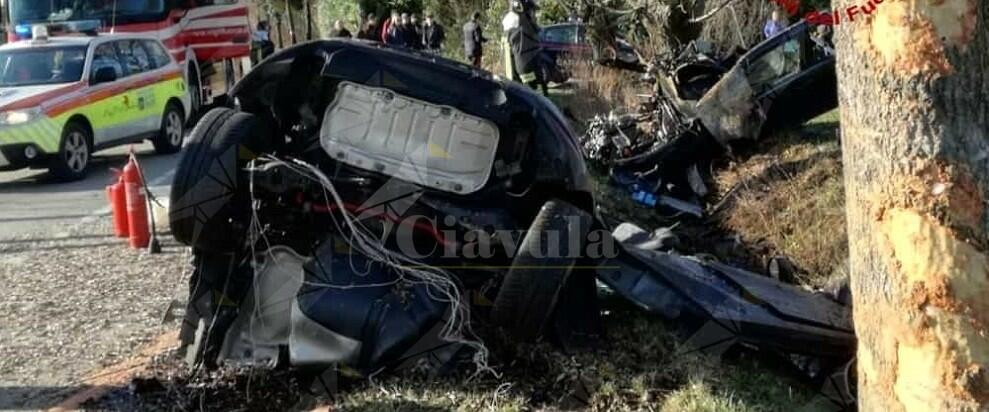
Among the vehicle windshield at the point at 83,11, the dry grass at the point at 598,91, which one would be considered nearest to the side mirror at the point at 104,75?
the vehicle windshield at the point at 83,11

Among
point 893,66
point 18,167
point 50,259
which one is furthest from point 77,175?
point 893,66

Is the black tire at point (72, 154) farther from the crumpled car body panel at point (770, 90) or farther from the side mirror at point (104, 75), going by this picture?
the crumpled car body panel at point (770, 90)

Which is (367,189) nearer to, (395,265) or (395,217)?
(395,217)

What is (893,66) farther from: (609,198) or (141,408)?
(609,198)

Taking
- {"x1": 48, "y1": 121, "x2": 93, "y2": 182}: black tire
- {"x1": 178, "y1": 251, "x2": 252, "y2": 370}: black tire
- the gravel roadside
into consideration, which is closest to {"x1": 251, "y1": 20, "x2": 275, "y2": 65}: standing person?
{"x1": 48, "y1": 121, "x2": 93, "y2": 182}: black tire

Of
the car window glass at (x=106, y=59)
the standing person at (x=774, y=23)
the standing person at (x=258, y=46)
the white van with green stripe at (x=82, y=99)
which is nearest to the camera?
the white van with green stripe at (x=82, y=99)

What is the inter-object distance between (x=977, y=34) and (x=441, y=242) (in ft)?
10.1

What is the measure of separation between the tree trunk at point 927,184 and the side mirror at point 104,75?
11774 millimetres

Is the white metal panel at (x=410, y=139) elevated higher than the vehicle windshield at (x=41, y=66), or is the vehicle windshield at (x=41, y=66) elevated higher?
the vehicle windshield at (x=41, y=66)

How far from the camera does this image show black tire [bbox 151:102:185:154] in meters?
15.0

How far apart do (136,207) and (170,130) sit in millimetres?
7106

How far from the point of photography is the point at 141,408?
5117mm

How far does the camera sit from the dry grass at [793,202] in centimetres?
949

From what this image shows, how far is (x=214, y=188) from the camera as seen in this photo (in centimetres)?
527
